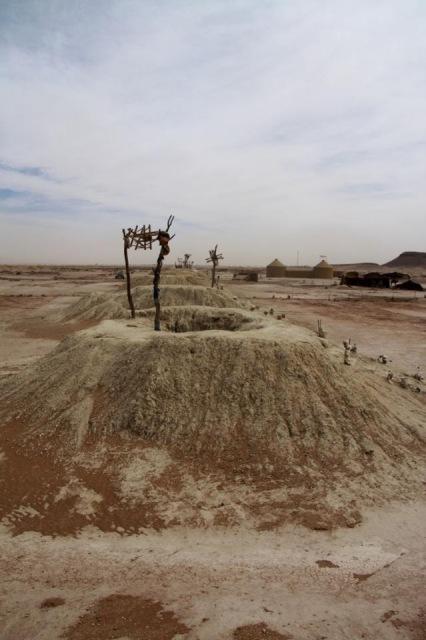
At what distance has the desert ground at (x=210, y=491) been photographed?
5859 mm

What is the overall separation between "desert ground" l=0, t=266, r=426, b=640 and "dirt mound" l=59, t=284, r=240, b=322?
12.2 m

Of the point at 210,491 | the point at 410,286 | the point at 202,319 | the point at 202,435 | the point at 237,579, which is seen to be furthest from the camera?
the point at 410,286

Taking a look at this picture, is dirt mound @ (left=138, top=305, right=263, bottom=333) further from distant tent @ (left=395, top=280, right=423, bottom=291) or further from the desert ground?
distant tent @ (left=395, top=280, right=423, bottom=291)

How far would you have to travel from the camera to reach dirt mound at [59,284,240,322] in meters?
27.1

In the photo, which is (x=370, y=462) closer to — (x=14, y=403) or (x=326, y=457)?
(x=326, y=457)

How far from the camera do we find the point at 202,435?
9914 millimetres

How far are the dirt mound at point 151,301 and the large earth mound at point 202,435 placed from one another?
14.2 metres

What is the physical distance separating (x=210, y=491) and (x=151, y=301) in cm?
2033

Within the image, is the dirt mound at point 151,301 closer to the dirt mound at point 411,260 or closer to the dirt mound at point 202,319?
the dirt mound at point 202,319

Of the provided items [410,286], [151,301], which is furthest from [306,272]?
[151,301]

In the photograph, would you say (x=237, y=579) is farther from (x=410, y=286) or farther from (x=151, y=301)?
(x=410, y=286)

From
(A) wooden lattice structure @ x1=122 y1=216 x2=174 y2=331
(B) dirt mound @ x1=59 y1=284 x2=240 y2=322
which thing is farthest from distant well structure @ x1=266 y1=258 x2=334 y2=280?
(A) wooden lattice structure @ x1=122 y1=216 x2=174 y2=331

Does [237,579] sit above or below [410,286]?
below

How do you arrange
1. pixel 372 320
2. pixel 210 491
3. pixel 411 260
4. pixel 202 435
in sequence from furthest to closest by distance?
pixel 411 260 < pixel 372 320 < pixel 202 435 < pixel 210 491
